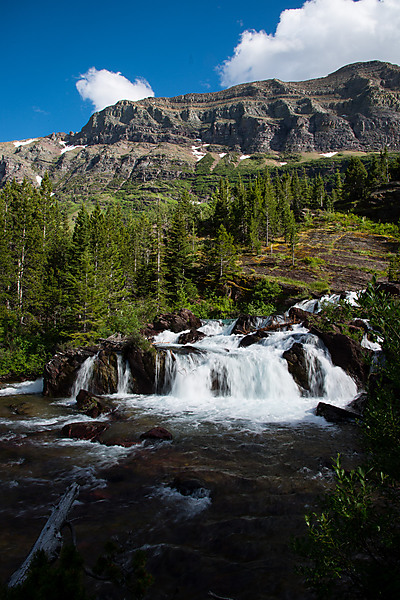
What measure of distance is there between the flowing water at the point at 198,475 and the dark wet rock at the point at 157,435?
35 centimetres

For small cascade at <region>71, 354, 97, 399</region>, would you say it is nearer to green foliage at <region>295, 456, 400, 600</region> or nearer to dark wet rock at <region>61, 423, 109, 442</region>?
dark wet rock at <region>61, 423, 109, 442</region>

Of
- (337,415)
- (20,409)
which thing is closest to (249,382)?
(337,415)

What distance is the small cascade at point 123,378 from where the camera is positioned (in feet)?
63.6

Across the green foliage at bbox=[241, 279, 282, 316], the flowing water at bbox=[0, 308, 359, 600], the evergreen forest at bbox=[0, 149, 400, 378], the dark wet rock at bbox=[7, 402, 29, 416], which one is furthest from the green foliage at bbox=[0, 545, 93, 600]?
the green foliage at bbox=[241, 279, 282, 316]

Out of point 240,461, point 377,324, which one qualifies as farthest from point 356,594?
point 240,461

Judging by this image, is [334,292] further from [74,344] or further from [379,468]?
[379,468]

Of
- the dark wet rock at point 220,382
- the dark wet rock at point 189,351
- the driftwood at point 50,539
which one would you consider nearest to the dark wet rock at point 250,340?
the dark wet rock at point 189,351

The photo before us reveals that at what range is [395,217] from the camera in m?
68.4

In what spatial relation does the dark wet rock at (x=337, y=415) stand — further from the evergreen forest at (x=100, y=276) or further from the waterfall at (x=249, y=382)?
the evergreen forest at (x=100, y=276)

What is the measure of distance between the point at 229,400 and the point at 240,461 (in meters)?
7.72

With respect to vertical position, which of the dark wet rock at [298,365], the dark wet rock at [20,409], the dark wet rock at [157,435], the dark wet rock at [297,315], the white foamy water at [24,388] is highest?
the dark wet rock at [297,315]

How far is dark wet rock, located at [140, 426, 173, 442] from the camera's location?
37.9 ft

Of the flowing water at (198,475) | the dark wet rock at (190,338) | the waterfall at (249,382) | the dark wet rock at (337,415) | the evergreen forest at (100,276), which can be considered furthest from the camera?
the evergreen forest at (100,276)

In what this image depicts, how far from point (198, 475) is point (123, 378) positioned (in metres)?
11.9
